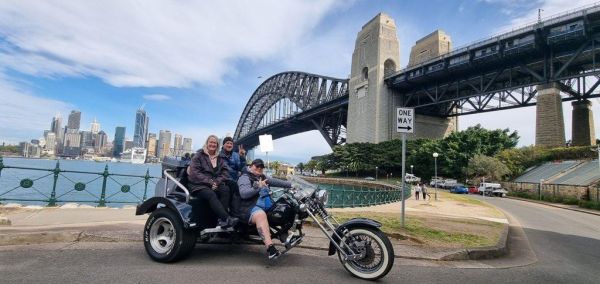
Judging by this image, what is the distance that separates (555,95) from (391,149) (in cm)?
2566

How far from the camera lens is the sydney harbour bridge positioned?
4528 cm

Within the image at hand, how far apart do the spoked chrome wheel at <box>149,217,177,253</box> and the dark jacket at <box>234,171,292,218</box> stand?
3.14 feet

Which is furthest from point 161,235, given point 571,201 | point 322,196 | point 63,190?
point 571,201

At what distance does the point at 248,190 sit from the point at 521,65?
57477mm

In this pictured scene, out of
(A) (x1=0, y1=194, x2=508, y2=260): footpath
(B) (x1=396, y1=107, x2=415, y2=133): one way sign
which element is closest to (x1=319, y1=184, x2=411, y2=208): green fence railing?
(B) (x1=396, y1=107, x2=415, y2=133): one way sign

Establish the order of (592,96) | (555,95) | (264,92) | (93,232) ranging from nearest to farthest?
1. (93,232)
2. (555,95)
3. (592,96)
4. (264,92)

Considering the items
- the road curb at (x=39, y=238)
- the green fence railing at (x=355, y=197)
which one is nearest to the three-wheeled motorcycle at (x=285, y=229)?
the road curb at (x=39, y=238)

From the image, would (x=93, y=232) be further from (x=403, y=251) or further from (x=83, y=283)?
(x=403, y=251)

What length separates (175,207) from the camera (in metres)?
4.71

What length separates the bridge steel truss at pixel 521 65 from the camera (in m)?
42.6

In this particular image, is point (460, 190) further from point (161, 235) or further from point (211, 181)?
point (161, 235)

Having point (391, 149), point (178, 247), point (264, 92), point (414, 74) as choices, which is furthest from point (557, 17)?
point (264, 92)

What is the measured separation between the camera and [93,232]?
5.75 meters

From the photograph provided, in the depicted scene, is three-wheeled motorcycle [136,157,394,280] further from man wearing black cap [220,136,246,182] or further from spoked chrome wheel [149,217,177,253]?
man wearing black cap [220,136,246,182]
